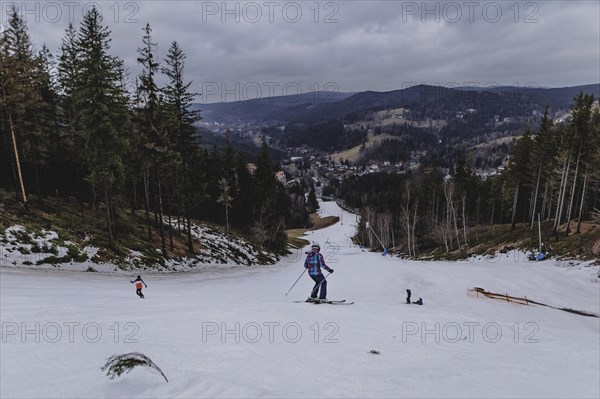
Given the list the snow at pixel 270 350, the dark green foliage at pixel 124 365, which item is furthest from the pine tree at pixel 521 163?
the dark green foliage at pixel 124 365

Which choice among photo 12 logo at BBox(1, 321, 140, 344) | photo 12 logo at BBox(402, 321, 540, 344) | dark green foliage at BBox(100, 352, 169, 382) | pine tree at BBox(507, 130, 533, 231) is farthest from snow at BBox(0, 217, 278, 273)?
pine tree at BBox(507, 130, 533, 231)

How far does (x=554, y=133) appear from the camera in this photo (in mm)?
47719

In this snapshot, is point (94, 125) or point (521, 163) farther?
point (521, 163)

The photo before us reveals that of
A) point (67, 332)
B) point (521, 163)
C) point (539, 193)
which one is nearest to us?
point (67, 332)

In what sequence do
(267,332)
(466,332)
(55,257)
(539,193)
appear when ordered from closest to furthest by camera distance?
1. (267,332)
2. (466,332)
3. (55,257)
4. (539,193)

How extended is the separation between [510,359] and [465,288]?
51.3 feet

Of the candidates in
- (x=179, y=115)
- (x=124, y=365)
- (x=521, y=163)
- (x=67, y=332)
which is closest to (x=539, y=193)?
(x=521, y=163)

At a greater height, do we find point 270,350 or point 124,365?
point 124,365

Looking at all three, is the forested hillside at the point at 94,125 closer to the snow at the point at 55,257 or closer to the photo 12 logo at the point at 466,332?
the snow at the point at 55,257

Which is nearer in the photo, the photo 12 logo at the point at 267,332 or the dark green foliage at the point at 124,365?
the dark green foliage at the point at 124,365

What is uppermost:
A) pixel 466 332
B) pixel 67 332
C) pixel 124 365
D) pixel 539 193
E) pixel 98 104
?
pixel 98 104

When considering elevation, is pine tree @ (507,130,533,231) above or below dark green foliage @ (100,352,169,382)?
above

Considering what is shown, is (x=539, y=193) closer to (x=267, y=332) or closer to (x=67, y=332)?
(x=267, y=332)

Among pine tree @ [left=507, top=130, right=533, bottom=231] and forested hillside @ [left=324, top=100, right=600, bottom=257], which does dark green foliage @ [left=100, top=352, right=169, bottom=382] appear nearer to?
forested hillside @ [left=324, top=100, right=600, bottom=257]
